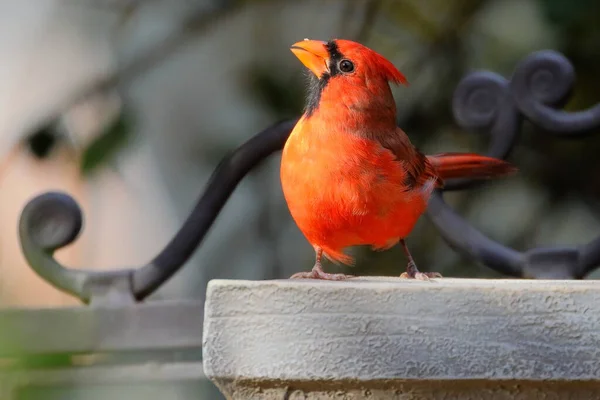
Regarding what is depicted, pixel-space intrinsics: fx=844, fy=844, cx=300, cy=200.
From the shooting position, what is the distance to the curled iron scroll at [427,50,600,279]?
1.16 m

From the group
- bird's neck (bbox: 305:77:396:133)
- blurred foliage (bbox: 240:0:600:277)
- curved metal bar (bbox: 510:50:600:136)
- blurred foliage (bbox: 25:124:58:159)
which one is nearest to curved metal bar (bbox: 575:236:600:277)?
curved metal bar (bbox: 510:50:600:136)

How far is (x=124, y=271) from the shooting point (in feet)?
4.09

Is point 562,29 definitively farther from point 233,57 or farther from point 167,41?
point 167,41

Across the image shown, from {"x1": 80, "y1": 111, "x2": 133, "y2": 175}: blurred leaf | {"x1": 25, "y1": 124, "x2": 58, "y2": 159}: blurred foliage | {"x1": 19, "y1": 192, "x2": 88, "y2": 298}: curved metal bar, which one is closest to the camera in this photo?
{"x1": 19, "y1": 192, "x2": 88, "y2": 298}: curved metal bar

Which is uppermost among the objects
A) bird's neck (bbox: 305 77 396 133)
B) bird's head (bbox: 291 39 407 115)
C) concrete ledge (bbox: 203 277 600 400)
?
bird's head (bbox: 291 39 407 115)

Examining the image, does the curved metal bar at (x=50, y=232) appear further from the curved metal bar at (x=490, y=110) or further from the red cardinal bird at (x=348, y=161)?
the curved metal bar at (x=490, y=110)

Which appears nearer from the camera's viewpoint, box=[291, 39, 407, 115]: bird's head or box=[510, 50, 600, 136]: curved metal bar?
box=[291, 39, 407, 115]: bird's head

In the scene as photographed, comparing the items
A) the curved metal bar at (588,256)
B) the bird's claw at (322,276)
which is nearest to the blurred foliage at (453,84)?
the curved metal bar at (588,256)

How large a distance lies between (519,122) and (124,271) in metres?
0.63

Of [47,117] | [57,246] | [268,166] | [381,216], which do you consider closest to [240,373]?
[381,216]

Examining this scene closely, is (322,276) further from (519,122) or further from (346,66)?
(519,122)

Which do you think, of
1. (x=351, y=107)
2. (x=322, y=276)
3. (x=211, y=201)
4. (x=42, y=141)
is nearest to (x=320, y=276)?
(x=322, y=276)

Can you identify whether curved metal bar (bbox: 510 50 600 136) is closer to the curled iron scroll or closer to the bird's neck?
the curled iron scroll

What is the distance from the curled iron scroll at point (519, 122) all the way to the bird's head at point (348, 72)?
1.56ft
